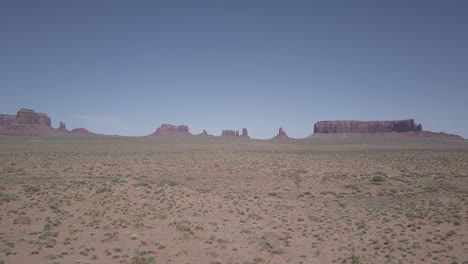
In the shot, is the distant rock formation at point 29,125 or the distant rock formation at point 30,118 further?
the distant rock formation at point 30,118

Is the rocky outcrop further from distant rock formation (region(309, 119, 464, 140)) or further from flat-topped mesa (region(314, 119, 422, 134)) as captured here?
flat-topped mesa (region(314, 119, 422, 134))

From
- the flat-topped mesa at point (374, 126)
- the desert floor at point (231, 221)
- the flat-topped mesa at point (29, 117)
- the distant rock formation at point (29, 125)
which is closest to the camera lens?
the desert floor at point (231, 221)

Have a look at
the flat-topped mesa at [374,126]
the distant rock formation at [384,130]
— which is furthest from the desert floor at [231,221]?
the flat-topped mesa at [374,126]

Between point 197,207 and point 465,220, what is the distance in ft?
49.9

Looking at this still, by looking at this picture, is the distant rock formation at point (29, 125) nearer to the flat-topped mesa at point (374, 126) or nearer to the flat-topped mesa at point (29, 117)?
the flat-topped mesa at point (29, 117)

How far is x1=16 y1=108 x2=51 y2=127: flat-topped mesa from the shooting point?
6511 inches

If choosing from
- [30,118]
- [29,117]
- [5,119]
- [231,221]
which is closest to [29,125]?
[30,118]

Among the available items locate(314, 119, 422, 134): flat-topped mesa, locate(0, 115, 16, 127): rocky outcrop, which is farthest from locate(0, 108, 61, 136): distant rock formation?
locate(314, 119, 422, 134): flat-topped mesa

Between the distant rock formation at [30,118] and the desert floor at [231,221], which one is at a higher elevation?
the distant rock formation at [30,118]

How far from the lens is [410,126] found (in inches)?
6747

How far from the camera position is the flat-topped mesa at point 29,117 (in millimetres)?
165375

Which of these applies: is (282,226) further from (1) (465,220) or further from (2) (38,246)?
(2) (38,246)

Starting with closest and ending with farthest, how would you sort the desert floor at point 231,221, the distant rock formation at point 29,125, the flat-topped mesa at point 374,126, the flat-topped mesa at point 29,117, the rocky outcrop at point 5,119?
the desert floor at point 231,221 → the distant rock formation at point 29,125 → the flat-topped mesa at point 29,117 → the flat-topped mesa at point 374,126 → the rocky outcrop at point 5,119

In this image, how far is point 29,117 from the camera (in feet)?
551
